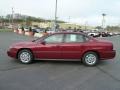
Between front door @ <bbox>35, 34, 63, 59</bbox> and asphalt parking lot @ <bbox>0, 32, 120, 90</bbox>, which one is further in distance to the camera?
front door @ <bbox>35, 34, 63, 59</bbox>

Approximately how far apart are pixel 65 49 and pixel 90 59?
3.86ft

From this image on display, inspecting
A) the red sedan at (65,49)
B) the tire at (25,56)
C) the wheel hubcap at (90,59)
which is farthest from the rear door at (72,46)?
the tire at (25,56)

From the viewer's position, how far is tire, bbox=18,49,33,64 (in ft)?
31.1

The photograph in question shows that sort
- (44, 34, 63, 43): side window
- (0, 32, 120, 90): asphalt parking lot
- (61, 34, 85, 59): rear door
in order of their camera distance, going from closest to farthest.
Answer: (0, 32, 120, 90): asphalt parking lot < (61, 34, 85, 59): rear door < (44, 34, 63, 43): side window

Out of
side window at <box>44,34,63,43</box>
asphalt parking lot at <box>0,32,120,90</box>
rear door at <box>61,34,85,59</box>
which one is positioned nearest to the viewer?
asphalt parking lot at <box>0,32,120,90</box>

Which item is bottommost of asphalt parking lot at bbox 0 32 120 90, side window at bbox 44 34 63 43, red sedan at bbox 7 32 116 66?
asphalt parking lot at bbox 0 32 120 90

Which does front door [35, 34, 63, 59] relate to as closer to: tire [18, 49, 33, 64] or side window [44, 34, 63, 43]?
side window [44, 34, 63, 43]

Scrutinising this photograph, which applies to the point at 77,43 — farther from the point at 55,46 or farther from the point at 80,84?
the point at 80,84

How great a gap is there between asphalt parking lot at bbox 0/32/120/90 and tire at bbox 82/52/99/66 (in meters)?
0.23

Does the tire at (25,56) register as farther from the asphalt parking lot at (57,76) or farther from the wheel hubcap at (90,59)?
the wheel hubcap at (90,59)

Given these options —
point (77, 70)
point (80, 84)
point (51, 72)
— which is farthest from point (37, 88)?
point (77, 70)

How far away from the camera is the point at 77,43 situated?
30.9 ft

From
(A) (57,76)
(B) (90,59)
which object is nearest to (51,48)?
(B) (90,59)

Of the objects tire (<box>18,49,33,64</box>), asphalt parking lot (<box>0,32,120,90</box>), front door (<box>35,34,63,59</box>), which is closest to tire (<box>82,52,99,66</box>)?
asphalt parking lot (<box>0,32,120,90</box>)
